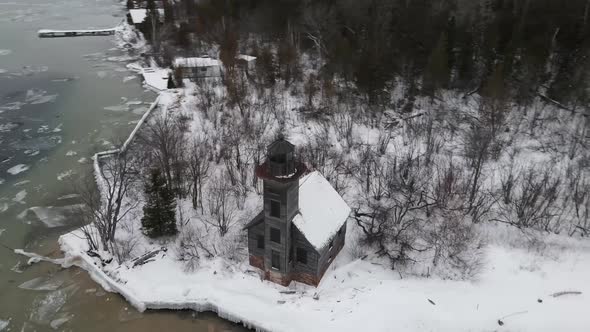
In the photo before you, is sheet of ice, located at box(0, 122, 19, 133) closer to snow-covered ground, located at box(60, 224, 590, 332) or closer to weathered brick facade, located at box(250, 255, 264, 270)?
snow-covered ground, located at box(60, 224, 590, 332)

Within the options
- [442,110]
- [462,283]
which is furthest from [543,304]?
[442,110]

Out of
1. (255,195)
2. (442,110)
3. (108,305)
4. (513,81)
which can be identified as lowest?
(108,305)

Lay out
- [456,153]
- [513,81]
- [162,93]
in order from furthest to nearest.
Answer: [162,93] < [513,81] < [456,153]

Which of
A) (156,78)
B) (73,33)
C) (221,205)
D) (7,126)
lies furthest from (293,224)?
(73,33)

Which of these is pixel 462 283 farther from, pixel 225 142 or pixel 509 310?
pixel 225 142

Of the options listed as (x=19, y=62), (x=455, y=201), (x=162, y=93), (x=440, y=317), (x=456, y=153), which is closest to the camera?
(x=440, y=317)

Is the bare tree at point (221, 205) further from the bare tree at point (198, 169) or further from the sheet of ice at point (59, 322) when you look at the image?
the sheet of ice at point (59, 322)

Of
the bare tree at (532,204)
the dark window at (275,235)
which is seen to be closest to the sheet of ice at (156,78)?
the dark window at (275,235)

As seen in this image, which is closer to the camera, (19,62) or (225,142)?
(225,142)
